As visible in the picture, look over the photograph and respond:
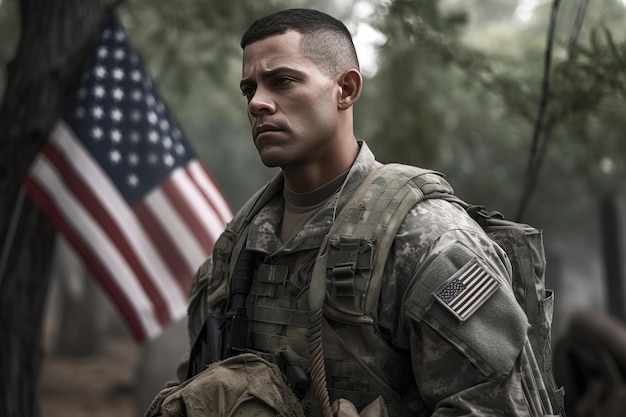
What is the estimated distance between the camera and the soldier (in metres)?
1.99

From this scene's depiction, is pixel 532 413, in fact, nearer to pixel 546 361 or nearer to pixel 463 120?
pixel 546 361

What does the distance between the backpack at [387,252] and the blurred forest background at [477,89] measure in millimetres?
2387

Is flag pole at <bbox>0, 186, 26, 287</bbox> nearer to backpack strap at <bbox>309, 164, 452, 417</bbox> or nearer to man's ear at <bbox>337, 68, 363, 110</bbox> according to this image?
man's ear at <bbox>337, 68, 363, 110</bbox>

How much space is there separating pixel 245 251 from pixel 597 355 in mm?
4876

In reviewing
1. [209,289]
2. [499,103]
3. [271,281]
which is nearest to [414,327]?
[271,281]

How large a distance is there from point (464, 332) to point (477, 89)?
5.82 meters

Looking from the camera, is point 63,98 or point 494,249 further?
point 63,98

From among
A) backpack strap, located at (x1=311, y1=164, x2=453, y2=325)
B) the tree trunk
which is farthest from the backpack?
the tree trunk

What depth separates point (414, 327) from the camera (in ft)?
6.76

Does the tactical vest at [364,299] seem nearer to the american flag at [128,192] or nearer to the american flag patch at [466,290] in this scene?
the american flag patch at [466,290]

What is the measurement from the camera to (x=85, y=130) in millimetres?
4828

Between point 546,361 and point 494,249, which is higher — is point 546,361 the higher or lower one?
the lower one

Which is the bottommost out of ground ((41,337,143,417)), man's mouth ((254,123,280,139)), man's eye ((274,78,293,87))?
ground ((41,337,143,417))

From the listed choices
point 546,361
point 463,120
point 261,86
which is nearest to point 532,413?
point 546,361
